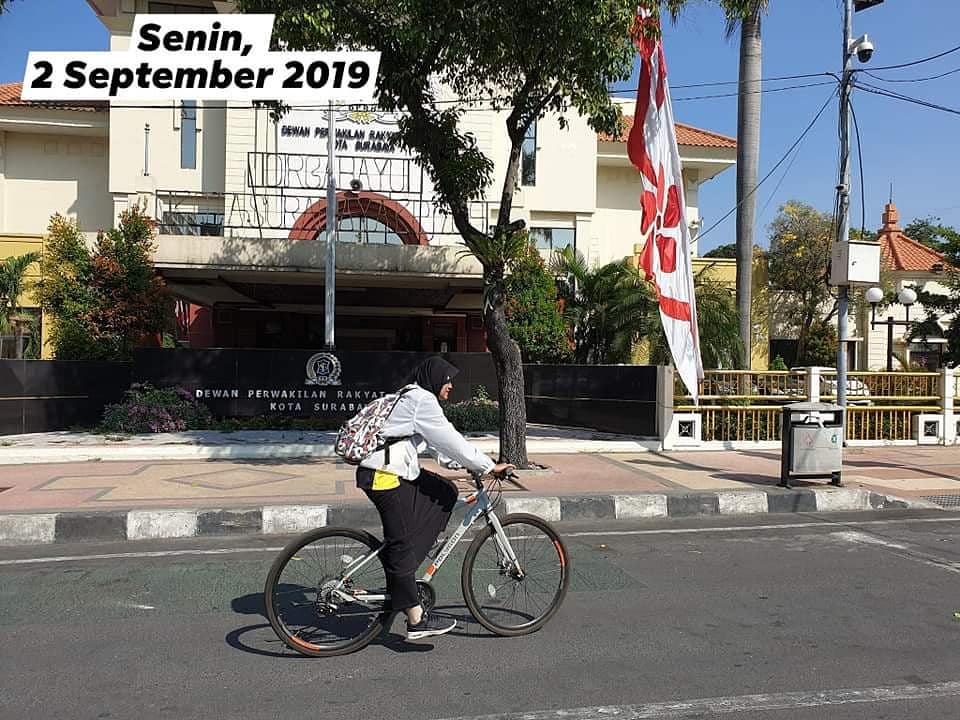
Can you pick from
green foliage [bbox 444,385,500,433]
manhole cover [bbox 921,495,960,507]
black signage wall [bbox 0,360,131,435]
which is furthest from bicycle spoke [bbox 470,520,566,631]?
black signage wall [bbox 0,360,131,435]

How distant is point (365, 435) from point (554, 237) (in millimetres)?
20821

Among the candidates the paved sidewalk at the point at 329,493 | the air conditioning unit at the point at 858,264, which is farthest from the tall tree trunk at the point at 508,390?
the air conditioning unit at the point at 858,264

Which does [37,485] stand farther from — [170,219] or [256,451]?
[170,219]

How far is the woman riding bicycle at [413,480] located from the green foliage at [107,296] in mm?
14246

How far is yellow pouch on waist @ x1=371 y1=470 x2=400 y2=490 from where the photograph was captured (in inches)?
183

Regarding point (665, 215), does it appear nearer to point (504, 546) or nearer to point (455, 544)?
point (504, 546)

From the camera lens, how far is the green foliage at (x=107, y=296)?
57.3 ft

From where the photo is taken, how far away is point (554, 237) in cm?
2488

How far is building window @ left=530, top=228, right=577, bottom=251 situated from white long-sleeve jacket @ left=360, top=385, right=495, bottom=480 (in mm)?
20222

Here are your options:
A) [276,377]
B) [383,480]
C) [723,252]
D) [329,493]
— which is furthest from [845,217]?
[723,252]

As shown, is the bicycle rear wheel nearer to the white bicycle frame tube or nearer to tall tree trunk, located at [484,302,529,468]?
the white bicycle frame tube

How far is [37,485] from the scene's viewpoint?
10.2 metres

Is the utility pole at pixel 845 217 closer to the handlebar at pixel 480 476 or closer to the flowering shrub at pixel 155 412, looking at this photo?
the handlebar at pixel 480 476

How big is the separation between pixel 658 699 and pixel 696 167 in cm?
2540
